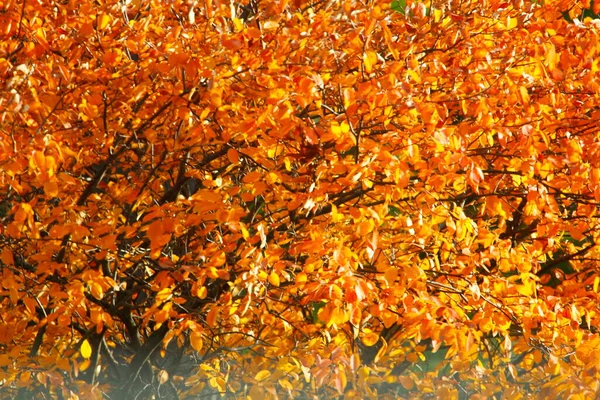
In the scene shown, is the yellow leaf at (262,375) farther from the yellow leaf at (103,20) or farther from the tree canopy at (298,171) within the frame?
the yellow leaf at (103,20)

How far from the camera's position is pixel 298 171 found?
3930 mm

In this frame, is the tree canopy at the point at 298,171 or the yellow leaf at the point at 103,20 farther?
the tree canopy at the point at 298,171

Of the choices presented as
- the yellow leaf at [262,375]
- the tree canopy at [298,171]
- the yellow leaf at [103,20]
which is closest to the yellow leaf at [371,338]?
the tree canopy at [298,171]

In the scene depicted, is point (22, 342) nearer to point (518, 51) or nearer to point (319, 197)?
point (319, 197)

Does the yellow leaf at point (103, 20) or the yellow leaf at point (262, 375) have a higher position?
the yellow leaf at point (103, 20)

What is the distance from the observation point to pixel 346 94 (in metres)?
3.39

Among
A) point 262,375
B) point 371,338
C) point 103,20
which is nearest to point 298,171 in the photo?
point 103,20

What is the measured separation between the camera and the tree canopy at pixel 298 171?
371 centimetres

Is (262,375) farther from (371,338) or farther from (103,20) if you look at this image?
(103,20)

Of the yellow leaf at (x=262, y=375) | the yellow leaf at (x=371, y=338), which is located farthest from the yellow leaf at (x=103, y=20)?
the yellow leaf at (x=371, y=338)

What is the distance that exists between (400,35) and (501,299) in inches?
66.2

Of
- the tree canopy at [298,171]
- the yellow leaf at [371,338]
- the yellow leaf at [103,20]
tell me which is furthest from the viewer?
the yellow leaf at [371,338]

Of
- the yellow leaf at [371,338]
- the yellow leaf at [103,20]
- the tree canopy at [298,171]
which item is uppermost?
the yellow leaf at [103,20]

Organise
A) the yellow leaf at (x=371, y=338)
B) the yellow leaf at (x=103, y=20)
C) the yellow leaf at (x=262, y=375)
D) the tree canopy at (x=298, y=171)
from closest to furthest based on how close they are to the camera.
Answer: the yellow leaf at (x=103, y=20)
the tree canopy at (x=298, y=171)
the yellow leaf at (x=262, y=375)
the yellow leaf at (x=371, y=338)
